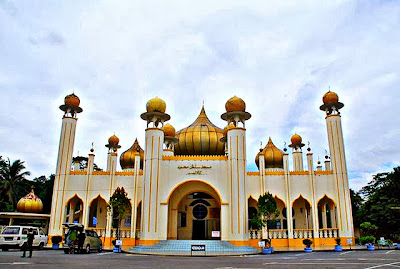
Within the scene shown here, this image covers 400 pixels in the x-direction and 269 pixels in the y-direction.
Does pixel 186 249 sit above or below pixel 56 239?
below

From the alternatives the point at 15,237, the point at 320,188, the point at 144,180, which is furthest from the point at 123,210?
the point at 320,188

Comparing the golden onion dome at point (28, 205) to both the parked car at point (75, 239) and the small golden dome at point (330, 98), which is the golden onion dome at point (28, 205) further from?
the small golden dome at point (330, 98)

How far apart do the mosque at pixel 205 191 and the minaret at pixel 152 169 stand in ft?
0.21

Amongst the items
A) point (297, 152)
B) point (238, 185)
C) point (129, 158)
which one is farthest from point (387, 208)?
point (129, 158)

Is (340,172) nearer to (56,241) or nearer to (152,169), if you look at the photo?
(152,169)

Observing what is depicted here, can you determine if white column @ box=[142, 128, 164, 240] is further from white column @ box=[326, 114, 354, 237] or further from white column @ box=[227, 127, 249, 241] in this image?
white column @ box=[326, 114, 354, 237]

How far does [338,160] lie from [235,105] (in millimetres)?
8205

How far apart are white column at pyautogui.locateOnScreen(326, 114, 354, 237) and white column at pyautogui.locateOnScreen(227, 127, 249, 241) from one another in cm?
655

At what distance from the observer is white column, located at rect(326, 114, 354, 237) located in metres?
22.7

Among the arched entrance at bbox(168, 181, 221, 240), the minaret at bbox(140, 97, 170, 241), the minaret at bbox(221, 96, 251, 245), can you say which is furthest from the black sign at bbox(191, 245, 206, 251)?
the arched entrance at bbox(168, 181, 221, 240)

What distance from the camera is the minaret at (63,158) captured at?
77.3ft

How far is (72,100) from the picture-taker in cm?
2575

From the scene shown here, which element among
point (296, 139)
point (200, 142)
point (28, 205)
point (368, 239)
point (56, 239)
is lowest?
point (56, 239)

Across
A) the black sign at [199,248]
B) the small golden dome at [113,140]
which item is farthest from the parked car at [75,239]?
the small golden dome at [113,140]
